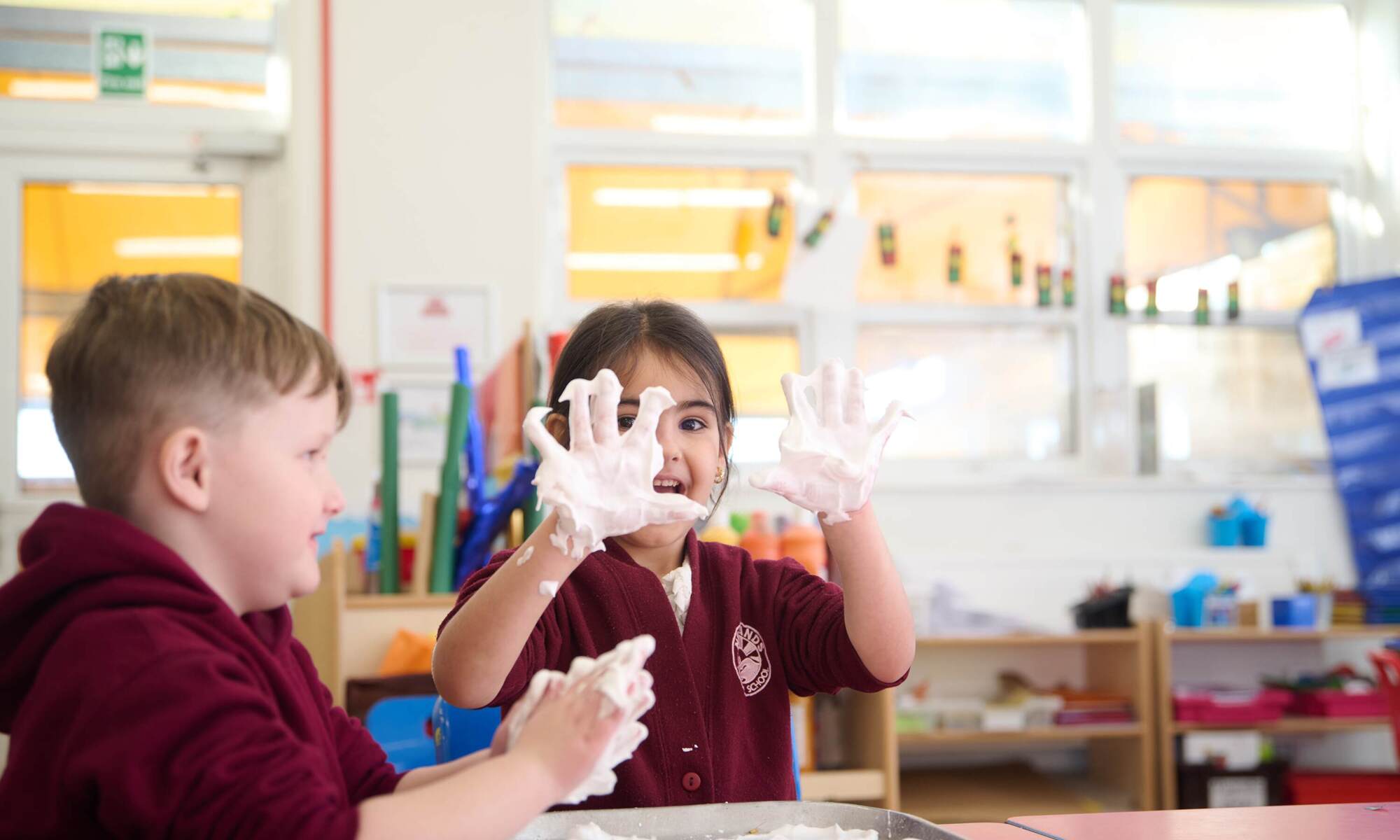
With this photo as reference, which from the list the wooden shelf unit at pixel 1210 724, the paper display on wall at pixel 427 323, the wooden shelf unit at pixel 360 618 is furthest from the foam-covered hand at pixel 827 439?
the paper display on wall at pixel 427 323

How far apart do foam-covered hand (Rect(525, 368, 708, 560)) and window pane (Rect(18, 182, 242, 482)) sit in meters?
2.83

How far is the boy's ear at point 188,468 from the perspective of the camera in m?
0.70

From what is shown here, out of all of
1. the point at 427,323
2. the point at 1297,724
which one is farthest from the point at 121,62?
the point at 1297,724

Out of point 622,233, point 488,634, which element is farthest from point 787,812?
point 622,233

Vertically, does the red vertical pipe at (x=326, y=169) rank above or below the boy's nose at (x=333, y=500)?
above

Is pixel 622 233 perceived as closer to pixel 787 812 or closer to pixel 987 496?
pixel 987 496

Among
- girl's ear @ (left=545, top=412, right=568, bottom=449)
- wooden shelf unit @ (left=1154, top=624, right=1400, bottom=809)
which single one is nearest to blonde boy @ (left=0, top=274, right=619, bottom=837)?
girl's ear @ (left=545, top=412, right=568, bottom=449)

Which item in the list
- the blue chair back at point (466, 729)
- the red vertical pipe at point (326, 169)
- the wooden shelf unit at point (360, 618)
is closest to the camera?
the blue chair back at point (466, 729)

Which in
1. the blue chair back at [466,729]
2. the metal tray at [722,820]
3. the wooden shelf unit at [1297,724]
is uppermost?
the metal tray at [722,820]

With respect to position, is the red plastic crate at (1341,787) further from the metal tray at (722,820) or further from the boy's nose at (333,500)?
the boy's nose at (333,500)

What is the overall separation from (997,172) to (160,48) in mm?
2531

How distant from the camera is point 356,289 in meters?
3.26

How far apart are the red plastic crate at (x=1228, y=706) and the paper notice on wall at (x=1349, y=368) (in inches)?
42.4

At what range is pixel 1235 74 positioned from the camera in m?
3.86
